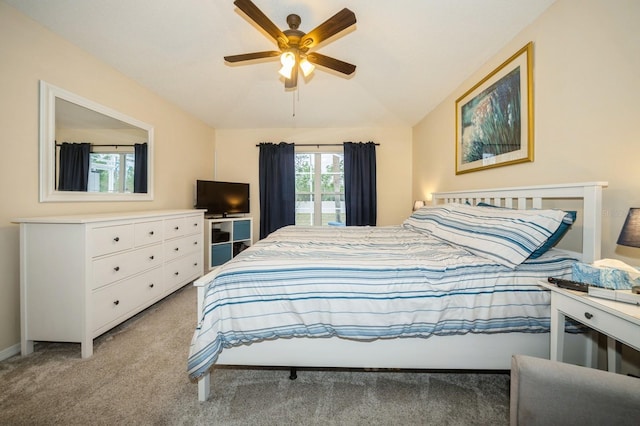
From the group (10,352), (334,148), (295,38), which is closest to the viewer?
(10,352)

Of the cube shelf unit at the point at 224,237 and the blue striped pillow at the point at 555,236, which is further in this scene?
the cube shelf unit at the point at 224,237

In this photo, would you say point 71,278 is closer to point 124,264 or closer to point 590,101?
point 124,264

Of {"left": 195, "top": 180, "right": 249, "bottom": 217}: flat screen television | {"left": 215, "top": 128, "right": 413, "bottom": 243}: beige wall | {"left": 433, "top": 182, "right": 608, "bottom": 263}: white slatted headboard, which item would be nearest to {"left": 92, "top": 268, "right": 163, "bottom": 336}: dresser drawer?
{"left": 195, "top": 180, "right": 249, "bottom": 217}: flat screen television

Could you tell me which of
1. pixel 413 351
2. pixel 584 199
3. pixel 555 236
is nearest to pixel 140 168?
pixel 413 351

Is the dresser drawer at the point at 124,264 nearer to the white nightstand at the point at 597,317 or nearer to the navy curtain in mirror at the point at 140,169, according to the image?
the navy curtain in mirror at the point at 140,169

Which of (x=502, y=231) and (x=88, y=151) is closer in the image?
(x=502, y=231)

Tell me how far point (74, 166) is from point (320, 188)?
3.28m

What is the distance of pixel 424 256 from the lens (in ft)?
4.90

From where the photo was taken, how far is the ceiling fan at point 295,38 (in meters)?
1.74

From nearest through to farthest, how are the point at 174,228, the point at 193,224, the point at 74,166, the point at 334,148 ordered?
the point at 74,166 < the point at 174,228 < the point at 193,224 < the point at 334,148

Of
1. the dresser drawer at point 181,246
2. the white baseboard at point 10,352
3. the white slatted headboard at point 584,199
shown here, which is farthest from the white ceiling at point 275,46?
the white baseboard at point 10,352

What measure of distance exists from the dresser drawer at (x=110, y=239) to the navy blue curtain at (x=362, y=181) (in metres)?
3.14

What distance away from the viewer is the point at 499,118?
2.21 metres

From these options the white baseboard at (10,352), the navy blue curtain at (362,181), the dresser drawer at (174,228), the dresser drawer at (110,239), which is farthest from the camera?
the navy blue curtain at (362,181)
